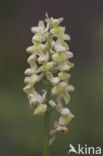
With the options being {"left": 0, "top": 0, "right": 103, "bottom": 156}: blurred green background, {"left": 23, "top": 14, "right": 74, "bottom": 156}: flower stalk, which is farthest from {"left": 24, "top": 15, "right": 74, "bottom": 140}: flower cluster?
{"left": 0, "top": 0, "right": 103, "bottom": 156}: blurred green background

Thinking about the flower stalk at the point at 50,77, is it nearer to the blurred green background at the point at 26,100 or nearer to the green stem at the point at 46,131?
the green stem at the point at 46,131

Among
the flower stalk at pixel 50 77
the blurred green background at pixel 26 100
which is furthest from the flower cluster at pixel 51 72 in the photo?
the blurred green background at pixel 26 100

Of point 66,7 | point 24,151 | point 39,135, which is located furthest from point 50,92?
point 66,7

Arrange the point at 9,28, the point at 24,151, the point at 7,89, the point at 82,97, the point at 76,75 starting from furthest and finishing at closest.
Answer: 1. the point at 9,28
2. the point at 76,75
3. the point at 7,89
4. the point at 82,97
5. the point at 24,151

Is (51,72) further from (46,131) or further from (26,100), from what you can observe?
(26,100)

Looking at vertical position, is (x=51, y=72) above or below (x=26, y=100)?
below

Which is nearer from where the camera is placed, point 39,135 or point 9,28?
point 39,135

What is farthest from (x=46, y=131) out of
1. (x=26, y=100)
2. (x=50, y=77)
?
(x=26, y=100)

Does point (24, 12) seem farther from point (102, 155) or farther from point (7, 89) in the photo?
point (102, 155)
